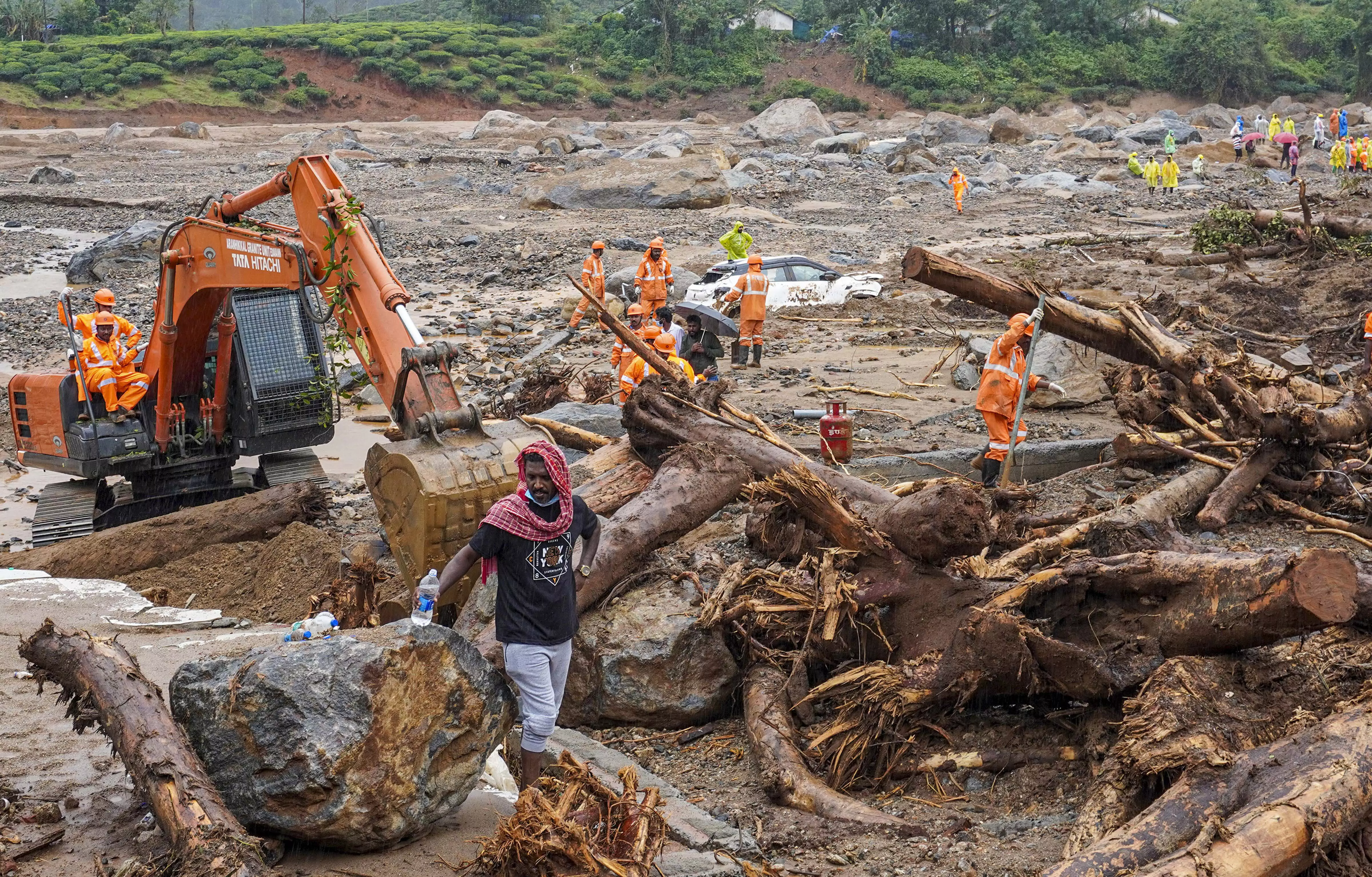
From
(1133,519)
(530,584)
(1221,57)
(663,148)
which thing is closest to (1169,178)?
(663,148)

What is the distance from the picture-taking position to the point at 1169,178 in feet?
109

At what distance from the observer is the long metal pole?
8.71 metres

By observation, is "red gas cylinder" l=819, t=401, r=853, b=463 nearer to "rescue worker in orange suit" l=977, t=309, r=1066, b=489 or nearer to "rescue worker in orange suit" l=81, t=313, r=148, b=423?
"rescue worker in orange suit" l=977, t=309, r=1066, b=489

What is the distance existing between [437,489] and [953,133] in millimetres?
45622

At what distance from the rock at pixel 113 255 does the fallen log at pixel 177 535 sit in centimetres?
1456

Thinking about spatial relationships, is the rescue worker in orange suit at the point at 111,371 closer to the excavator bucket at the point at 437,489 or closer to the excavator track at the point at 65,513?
the excavator track at the point at 65,513

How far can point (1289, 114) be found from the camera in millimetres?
59344

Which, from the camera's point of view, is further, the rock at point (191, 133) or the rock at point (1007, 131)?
the rock at point (1007, 131)

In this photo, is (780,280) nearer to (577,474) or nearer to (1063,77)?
(577,474)

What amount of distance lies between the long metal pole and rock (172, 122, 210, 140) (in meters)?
45.5

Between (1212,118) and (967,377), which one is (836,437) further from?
(1212,118)

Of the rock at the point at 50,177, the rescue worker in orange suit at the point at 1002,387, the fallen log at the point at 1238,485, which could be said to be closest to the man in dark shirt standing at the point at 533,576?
the fallen log at the point at 1238,485

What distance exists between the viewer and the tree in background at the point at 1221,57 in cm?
6425

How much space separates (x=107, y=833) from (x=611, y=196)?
2704 cm
